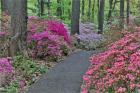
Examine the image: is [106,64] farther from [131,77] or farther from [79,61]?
[79,61]

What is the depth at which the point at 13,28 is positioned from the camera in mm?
13352

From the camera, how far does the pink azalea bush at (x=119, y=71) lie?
6.98m

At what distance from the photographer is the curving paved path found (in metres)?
9.66

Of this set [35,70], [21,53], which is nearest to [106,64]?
[35,70]

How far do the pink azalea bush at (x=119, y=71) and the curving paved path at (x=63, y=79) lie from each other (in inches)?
39.9

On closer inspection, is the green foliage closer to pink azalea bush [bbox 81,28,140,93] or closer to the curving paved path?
the curving paved path

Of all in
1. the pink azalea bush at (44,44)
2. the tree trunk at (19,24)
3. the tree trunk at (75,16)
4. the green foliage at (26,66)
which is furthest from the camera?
the tree trunk at (75,16)

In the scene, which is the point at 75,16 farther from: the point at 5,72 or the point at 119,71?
the point at 119,71

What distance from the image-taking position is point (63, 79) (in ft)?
35.3

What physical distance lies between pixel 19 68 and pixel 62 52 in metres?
3.98

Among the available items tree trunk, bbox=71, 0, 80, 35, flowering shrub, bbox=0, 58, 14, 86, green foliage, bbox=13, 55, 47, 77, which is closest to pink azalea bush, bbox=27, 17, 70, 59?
green foliage, bbox=13, 55, 47, 77

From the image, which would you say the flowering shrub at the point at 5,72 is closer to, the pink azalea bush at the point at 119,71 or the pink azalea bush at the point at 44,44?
the pink azalea bush at the point at 119,71

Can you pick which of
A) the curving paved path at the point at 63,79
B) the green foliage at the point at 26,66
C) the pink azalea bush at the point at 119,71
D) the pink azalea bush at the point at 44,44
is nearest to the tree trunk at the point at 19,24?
the pink azalea bush at the point at 44,44

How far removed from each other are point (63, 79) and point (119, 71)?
362 cm
